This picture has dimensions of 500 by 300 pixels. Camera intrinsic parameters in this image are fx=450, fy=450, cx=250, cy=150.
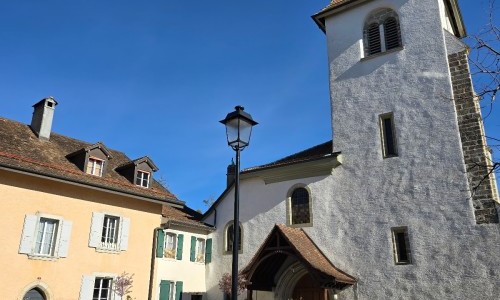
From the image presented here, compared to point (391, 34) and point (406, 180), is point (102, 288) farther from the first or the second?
point (391, 34)

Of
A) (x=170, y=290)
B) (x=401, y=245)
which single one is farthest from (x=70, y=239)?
(x=401, y=245)

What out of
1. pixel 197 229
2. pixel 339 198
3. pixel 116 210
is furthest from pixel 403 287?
pixel 116 210

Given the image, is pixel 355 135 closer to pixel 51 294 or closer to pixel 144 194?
pixel 144 194

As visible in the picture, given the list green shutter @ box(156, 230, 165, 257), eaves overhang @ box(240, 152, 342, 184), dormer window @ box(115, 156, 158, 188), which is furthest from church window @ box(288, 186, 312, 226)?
dormer window @ box(115, 156, 158, 188)

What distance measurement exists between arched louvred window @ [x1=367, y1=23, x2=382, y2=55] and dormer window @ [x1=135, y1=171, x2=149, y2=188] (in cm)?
1142

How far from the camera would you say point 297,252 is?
1622 centimetres

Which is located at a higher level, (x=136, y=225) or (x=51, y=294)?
(x=136, y=225)

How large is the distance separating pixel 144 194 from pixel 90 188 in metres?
2.35

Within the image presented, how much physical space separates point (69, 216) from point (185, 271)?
6006mm

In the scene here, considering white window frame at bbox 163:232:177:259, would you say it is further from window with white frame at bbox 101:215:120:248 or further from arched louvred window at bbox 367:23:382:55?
arched louvred window at bbox 367:23:382:55

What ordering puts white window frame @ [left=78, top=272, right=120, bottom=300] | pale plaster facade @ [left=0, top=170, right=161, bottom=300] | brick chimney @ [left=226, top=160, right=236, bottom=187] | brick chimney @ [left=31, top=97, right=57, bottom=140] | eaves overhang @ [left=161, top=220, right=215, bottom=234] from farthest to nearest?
brick chimney @ [left=226, top=160, right=236, bottom=187] → eaves overhang @ [left=161, top=220, right=215, bottom=234] → brick chimney @ [left=31, top=97, right=57, bottom=140] → white window frame @ [left=78, top=272, right=120, bottom=300] → pale plaster facade @ [left=0, top=170, right=161, bottom=300]

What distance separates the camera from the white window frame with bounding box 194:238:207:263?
21.2 m

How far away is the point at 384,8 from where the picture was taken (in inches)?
778

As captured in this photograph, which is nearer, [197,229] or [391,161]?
A: [391,161]
